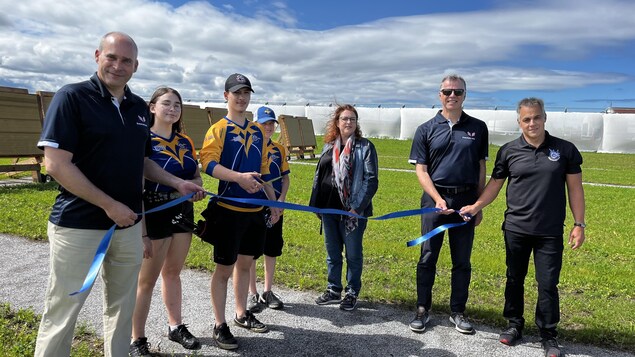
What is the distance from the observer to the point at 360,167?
190 inches

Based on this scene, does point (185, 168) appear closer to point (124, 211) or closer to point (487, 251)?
point (124, 211)

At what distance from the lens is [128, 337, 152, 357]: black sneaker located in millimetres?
3566

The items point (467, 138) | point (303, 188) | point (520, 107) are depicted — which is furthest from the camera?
point (303, 188)

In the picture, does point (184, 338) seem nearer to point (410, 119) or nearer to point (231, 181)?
point (231, 181)

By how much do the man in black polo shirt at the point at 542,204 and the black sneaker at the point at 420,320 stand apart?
2.13 ft

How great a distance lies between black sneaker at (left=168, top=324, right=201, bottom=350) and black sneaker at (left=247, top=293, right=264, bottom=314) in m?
0.85

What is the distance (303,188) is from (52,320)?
10208 mm

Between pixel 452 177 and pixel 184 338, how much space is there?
262cm

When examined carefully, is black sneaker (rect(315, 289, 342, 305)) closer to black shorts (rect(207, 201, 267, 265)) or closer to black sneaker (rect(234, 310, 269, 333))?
black sneaker (rect(234, 310, 269, 333))

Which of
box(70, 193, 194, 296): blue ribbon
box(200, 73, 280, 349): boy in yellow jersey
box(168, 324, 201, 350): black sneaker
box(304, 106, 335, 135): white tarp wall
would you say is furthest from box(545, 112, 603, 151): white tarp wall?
box(70, 193, 194, 296): blue ribbon

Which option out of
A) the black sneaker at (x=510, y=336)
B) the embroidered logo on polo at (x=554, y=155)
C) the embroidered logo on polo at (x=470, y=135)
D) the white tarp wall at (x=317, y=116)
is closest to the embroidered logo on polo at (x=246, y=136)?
the embroidered logo on polo at (x=470, y=135)

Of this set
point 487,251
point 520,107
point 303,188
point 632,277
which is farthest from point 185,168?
point 303,188

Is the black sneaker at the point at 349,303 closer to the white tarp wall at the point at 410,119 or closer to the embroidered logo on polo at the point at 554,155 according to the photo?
the embroidered logo on polo at the point at 554,155

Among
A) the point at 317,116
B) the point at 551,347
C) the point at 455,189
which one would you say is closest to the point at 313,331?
the point at 455,189
